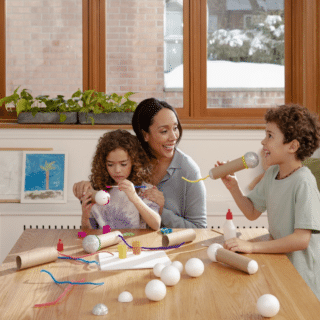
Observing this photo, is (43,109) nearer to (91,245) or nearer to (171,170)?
(171,170)

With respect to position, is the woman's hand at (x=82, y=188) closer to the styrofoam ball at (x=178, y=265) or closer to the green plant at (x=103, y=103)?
the styrofoam ball at (x=178, y=265)

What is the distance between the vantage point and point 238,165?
1586 millimetres

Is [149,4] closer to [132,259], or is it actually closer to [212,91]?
[212,91]

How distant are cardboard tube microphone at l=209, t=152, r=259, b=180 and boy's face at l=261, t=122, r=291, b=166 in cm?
7

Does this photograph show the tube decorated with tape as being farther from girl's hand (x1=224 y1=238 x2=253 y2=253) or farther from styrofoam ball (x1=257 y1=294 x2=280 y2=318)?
styrofoam ball (x1=257 y1=294 x2=280 y2=318)

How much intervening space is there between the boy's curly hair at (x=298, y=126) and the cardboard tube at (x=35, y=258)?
87 cm

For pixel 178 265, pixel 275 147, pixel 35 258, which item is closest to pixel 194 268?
pixel 178 265

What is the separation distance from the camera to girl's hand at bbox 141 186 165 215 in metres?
1.90

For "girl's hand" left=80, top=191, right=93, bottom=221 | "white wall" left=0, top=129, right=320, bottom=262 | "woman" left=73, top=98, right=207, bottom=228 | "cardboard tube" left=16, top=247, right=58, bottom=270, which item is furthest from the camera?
"white wall" left=0, top=129, right=320, bottom=262

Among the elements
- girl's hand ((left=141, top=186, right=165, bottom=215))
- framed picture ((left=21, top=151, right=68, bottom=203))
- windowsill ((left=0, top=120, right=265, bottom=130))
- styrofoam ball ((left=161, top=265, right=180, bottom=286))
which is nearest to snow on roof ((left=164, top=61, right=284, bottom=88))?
windowsill ((left=0, top=120, right=265, bottom=130))

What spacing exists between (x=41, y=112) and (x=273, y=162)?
175cm

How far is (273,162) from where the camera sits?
164 cm

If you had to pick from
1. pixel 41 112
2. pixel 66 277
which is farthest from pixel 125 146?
pixel 41 112

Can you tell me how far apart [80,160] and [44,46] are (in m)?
0.84
